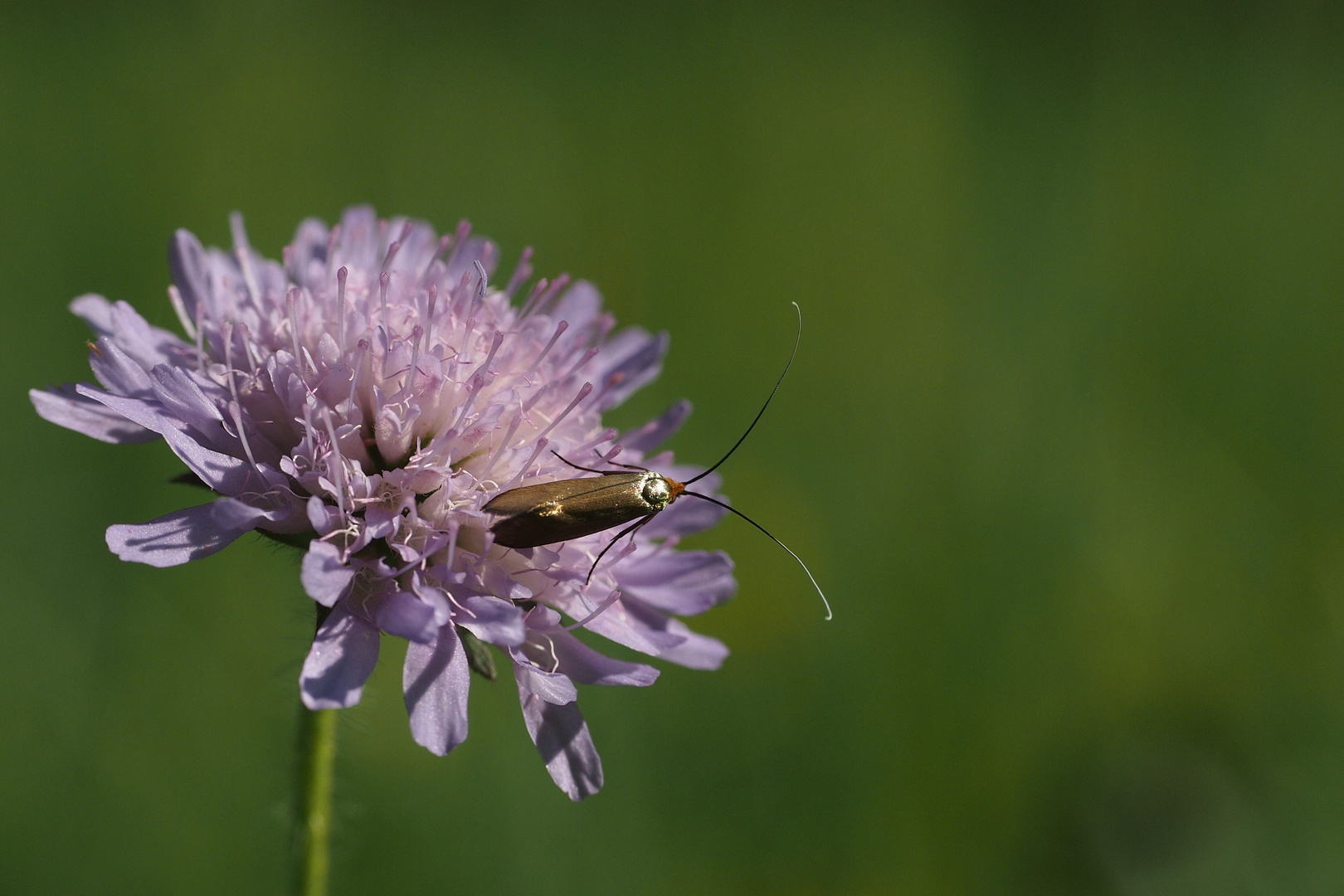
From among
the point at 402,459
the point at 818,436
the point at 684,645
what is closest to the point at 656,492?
the point at 684,645

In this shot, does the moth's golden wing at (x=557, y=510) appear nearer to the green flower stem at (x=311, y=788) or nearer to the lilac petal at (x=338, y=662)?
the lilac petal at (x=338, y=662)

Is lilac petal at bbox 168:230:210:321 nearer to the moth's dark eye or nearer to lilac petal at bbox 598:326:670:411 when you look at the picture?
lilac petal at bbox 598:326:670:411

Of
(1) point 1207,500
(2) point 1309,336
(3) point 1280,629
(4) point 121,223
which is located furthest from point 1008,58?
(4) point 121,223

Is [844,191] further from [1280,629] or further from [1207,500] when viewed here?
[1280,629]

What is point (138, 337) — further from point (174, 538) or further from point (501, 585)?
point (501, 585)

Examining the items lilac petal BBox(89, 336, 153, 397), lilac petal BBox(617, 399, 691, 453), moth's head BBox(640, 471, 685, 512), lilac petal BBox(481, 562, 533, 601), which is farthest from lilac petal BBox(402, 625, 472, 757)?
lilac petal BBox(617, 399, 691, 453)
